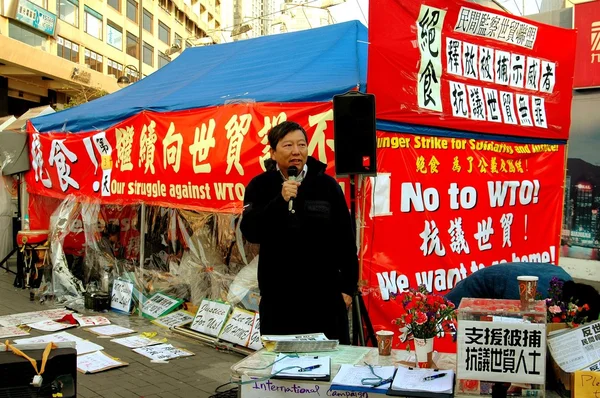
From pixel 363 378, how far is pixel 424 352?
1.20 ft

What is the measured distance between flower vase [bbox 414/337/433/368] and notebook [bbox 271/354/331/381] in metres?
0.43

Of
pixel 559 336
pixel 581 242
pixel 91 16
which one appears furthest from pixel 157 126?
pixel 91 16

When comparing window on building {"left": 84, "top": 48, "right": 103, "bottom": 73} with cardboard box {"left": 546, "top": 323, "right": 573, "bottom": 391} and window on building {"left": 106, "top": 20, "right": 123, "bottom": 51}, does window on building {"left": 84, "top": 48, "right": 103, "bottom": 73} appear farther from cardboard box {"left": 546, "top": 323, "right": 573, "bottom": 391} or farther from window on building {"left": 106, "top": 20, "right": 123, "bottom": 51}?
cardboard box {"left": 546, "top": 323, "right": 573, "bottom": 391}

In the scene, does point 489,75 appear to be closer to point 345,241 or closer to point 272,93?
point 272,93

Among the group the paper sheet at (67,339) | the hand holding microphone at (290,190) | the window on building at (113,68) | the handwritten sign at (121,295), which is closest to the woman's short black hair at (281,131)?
the hand holding microphone at (290,190)

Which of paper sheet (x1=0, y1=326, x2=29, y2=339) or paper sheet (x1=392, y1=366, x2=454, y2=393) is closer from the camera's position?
paper sheet (x1=392, y1=366, x2=454, y2=393)

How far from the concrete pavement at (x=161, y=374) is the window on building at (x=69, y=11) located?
28.3 m

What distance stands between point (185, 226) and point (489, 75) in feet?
14.2

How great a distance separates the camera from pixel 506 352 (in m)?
2.34

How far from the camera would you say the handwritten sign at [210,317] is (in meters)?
6.65

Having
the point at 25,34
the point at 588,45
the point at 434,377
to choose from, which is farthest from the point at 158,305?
the point at 25,34

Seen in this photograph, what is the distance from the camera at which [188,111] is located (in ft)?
22.3

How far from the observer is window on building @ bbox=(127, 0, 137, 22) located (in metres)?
40.6

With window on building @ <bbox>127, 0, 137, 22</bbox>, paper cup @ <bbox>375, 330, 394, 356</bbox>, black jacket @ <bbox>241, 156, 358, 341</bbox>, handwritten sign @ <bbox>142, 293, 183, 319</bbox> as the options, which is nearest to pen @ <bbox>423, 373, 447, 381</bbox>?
paper cup @ <bbox>375, 330, 394, 356</bbox>
